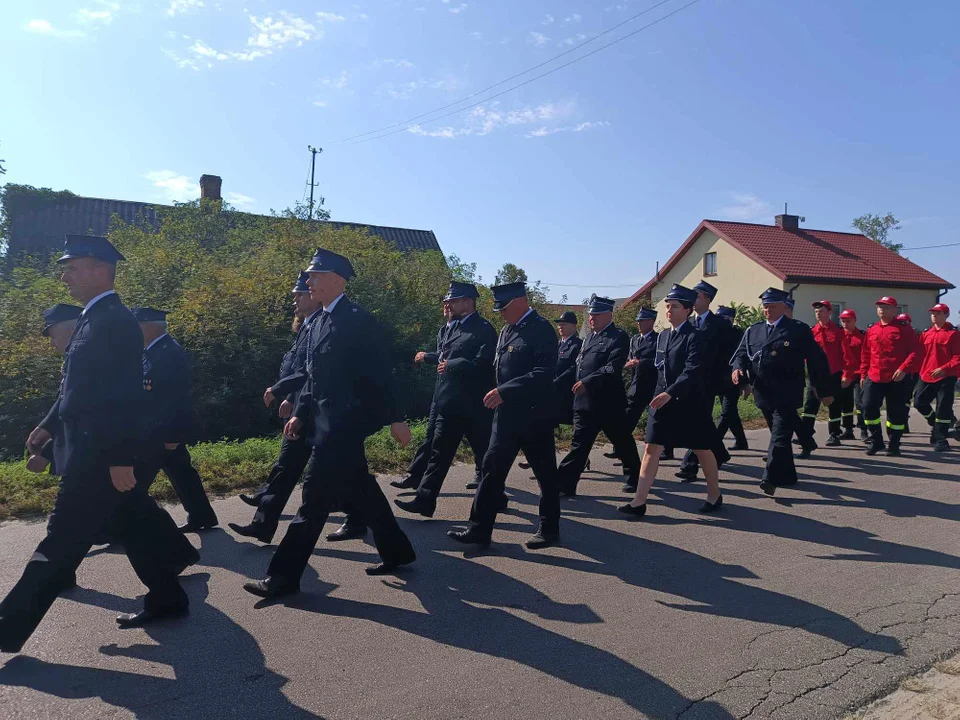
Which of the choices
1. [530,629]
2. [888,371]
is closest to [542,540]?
[530,629]

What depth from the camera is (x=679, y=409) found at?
606 cm

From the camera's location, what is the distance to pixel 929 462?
29.0ft

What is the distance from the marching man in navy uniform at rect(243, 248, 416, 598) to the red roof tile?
1189 inches

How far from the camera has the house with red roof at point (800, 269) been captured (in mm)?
32500

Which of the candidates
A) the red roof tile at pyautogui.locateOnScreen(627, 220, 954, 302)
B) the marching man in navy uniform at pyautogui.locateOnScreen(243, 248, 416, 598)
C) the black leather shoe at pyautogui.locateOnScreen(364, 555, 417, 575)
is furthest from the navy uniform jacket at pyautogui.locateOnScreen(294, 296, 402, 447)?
the red roof tile at pyautogui.locateOnScreen(627, 220, 954, 302)

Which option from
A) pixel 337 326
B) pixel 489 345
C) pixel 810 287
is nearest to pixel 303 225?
pixel 489 345

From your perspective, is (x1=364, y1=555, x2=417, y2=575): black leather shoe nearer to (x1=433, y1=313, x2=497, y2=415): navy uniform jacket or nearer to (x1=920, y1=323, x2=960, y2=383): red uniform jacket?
(x1=433, y1=313, x2=497, y2=415): navy uniform jacket

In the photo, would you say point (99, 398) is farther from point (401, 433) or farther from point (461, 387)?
point (461, 387)

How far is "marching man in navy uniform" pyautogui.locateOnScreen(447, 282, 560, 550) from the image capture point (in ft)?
17.0

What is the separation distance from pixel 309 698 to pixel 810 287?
110 feet

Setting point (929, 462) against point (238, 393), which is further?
point (238, 393)

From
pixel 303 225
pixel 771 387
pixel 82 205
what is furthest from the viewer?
pixel 82 205

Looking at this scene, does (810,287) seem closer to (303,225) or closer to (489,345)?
(303,225)

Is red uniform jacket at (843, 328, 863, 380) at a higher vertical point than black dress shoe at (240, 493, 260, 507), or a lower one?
higher
